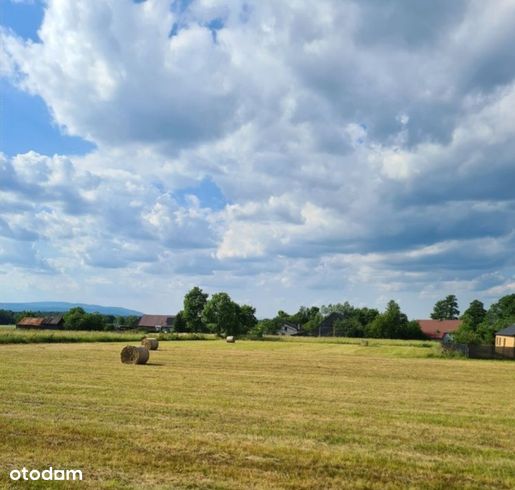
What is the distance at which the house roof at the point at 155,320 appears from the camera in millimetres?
180625

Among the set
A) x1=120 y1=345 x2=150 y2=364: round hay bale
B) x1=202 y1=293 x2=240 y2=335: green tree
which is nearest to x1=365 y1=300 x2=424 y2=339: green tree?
x1=202 y1=293 x2=240 y2=335: green tree

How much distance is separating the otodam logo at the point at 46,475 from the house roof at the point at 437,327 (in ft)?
470

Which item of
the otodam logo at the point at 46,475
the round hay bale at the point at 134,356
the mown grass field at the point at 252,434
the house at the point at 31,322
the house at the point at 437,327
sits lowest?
the otodam logo at the point at 46,475

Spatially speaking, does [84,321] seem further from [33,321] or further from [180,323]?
[180,323]

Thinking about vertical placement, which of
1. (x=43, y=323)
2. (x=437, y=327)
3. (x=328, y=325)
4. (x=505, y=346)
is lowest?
(x=505, y=346)

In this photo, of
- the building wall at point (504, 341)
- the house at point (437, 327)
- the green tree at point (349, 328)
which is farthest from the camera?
the house at point (437, 327)

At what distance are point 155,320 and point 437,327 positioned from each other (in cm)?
8795

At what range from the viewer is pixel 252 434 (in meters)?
11.2

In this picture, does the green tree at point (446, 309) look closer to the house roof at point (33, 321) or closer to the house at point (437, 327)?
the house at point (437, 327)

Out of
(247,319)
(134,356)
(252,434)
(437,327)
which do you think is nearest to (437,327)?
(437,327)

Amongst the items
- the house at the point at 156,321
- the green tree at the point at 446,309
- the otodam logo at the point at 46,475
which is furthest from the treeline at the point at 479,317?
the house at the point at 156,321

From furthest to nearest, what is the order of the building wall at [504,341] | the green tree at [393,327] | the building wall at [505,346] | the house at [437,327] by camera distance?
1. the house at [437,327]
2. the green tree at [393,327]
3. the building wall at [504,341]
4. the building wall at [505,346]

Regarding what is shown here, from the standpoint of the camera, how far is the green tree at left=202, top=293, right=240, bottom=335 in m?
112

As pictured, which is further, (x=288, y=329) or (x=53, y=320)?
(x=288, y=329)
